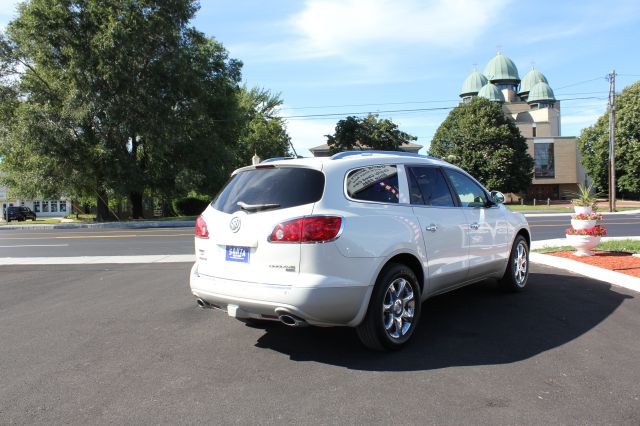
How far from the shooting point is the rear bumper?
4012 mm

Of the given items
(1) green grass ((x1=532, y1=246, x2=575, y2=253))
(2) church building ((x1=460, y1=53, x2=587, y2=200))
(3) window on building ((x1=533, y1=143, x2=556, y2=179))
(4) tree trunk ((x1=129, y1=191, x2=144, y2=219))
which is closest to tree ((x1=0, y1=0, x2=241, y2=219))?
(4) tree trunk ((x1=129, y1=191, x2=144, y2=219))

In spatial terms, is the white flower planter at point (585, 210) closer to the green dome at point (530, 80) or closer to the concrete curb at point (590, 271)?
the concrete curb at point (590, 271)

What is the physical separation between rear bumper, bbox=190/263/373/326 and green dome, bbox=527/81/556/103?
3528 inches

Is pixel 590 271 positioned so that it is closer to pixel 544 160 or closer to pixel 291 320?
pixel 291 320

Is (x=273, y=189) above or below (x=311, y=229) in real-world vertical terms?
above

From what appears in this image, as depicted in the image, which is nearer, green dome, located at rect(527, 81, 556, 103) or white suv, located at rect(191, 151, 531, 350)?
white suv, located at rect(191, 151, 531, 350)

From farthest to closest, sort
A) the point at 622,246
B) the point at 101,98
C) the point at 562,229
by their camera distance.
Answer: the point at 101,98 → the point at 562,229 → the point at 622,246

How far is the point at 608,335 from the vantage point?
496 centimetres

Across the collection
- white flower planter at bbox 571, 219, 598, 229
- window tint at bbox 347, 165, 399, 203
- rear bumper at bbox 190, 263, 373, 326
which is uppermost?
window tint at bbox 347, 165, 399, 203

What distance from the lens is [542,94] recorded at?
83.4 metres

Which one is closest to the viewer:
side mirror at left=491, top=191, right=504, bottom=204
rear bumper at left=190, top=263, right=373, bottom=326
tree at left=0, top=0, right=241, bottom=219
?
rear bumper at left=190, top=263, right=373, bottom=326

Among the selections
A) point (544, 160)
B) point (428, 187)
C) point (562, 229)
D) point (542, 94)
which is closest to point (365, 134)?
point (562, 229)

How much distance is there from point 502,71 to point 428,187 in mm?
90080

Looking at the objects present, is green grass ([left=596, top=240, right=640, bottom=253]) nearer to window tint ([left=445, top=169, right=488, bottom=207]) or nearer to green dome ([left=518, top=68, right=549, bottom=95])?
window tint ([left=445, top=169, right=488, bottom=207])
